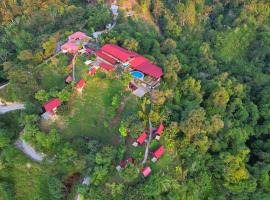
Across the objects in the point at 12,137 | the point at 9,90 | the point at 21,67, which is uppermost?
the point at 21,67

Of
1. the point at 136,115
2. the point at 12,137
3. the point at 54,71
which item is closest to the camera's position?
the point at 136,115

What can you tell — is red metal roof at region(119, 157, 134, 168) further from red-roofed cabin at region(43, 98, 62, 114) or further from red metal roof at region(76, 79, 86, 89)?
red metal roof at region(76, 79, 86, 89)

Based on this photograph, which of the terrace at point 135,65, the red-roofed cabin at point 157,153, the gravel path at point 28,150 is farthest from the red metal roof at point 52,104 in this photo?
the red-roofed cabin at point 157,153

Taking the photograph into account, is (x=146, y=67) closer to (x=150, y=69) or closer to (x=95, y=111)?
(x=150, y=69)

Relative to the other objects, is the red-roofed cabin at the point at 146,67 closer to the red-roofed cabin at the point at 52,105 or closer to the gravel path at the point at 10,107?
the red-roofed cabin at the point at 52,105

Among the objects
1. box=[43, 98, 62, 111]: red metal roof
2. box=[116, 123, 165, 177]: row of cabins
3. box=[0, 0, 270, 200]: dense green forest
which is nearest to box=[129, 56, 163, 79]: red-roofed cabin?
box=[0, 0, 270, 200]: dense green forest

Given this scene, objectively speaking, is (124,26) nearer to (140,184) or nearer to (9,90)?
(9,90)

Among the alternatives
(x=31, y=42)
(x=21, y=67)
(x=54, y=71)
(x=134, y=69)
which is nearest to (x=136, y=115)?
(x=134, y=69)
